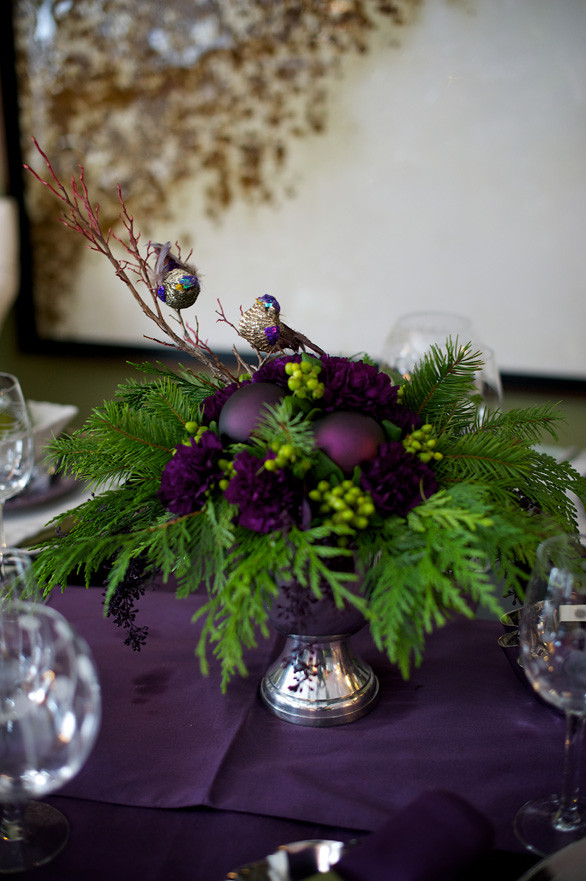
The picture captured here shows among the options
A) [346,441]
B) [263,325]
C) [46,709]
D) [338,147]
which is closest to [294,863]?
[46,709]

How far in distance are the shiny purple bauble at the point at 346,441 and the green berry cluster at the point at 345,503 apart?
0.08 ft

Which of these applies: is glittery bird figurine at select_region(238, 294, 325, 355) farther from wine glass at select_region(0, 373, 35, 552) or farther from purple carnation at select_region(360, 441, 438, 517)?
wine glass at select_region(0, 373, 35, 552)

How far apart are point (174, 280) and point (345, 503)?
1.03 ft

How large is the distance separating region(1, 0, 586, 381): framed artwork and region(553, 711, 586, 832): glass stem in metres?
1.99

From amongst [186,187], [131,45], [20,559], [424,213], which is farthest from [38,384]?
[20,559]

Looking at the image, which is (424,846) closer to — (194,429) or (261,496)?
(261,496)

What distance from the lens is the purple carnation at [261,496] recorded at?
0.63 m

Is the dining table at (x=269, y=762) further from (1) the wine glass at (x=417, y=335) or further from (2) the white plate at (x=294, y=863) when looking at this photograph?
(1) the wine glass at (x=417, y=335)

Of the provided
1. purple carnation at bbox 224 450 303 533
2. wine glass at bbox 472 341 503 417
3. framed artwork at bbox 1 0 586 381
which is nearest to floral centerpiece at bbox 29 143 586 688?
purple carnation at bbox 224 450 303 533

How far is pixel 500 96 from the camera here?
2.31 meters

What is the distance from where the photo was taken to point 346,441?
2.17 ft

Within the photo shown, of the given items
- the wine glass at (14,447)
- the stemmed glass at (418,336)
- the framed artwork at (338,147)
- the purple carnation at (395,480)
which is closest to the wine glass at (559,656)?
the purple carnation at (395,480)

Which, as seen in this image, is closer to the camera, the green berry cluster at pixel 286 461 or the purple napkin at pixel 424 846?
the purple napkin at pixel 424 846

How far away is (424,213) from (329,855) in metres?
2.19
